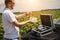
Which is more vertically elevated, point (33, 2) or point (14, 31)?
point (33, 2)

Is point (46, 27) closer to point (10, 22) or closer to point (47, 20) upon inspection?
point (47, 20)

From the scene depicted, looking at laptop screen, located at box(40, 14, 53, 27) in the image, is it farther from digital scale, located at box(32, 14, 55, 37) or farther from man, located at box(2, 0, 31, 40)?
man, located at box(2, 0, 31, 40)

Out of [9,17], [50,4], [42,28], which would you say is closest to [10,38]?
[9,17]

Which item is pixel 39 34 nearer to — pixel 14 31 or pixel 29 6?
pixel 14 31

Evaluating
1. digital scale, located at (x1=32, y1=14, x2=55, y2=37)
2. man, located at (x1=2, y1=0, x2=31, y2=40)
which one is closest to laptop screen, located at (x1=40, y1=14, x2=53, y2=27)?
digital scale, located at (x1=32, y1=14, x2=55, y2=37)

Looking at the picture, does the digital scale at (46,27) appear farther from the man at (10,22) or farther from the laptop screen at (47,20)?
the man at (10,22)

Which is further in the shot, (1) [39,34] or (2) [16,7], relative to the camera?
(2) [16,7]

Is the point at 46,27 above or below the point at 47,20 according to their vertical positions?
below

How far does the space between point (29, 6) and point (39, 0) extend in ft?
0.77

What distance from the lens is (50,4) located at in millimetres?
3703

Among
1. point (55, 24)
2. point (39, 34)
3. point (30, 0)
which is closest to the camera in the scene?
point (39, 34)

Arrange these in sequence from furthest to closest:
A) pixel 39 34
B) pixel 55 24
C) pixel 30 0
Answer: pixel 30 0 → pixel 55 24 → pixel 39 34

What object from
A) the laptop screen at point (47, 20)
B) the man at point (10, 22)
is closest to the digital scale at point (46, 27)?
the laptop screen at point (47, 20)

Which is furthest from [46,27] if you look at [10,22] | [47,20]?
[10,22]
